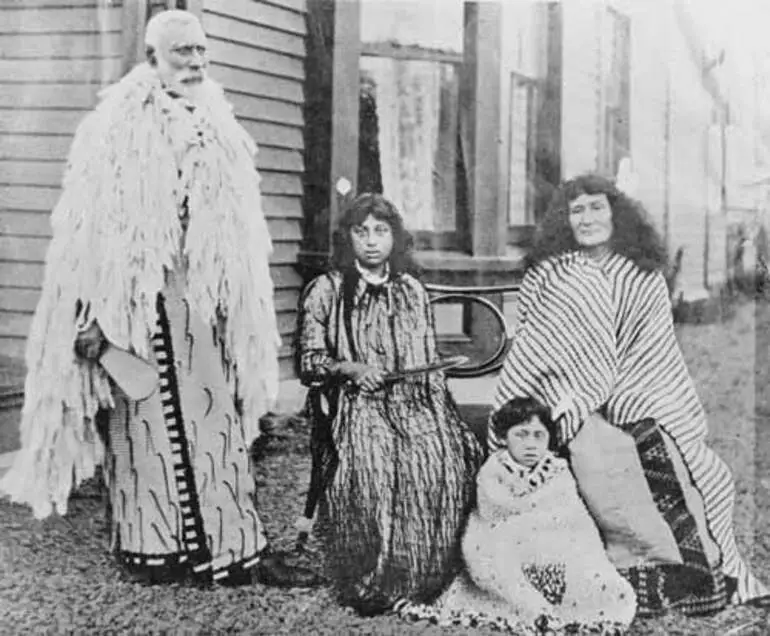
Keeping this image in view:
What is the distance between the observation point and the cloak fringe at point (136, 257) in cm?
306

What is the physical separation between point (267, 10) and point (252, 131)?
39cm

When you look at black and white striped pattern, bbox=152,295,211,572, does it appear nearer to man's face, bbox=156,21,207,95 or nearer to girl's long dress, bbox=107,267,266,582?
girl's long dress, bbox=107,267,266,582

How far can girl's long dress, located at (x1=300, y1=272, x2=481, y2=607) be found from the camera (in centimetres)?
313

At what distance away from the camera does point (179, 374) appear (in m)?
3.15

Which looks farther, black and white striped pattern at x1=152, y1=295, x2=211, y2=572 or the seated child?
black and white striped pattern at x1=152, y1=295, x2=211, y2=572

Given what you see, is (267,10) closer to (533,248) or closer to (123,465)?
(533,248)

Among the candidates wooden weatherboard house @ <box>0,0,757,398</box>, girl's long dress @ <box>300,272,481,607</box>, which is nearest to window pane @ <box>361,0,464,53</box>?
wooden weatherboard house @ <box>0,0,757,398</box>

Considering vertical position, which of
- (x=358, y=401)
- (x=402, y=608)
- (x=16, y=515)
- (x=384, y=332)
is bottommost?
(x=402, y=608)

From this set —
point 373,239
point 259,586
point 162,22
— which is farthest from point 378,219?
point 259,586

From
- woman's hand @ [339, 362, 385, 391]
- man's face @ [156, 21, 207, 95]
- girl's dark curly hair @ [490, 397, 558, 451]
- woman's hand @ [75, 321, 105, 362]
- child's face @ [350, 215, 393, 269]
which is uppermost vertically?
man's face @ [156, 21, 207, 95]

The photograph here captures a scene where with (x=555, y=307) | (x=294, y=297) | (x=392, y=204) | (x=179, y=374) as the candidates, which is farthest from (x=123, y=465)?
(x=555, y=307)

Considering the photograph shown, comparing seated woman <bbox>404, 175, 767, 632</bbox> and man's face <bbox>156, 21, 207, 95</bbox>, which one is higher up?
man's face <bbox>156, 21, 207, 95</bbox>

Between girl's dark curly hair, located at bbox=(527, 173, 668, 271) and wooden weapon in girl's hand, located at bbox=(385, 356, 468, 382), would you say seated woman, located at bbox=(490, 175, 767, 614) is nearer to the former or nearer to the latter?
girl's dark curly hair, located at bbox=(527, 173, 668, 271)

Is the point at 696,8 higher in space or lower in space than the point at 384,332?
higher
